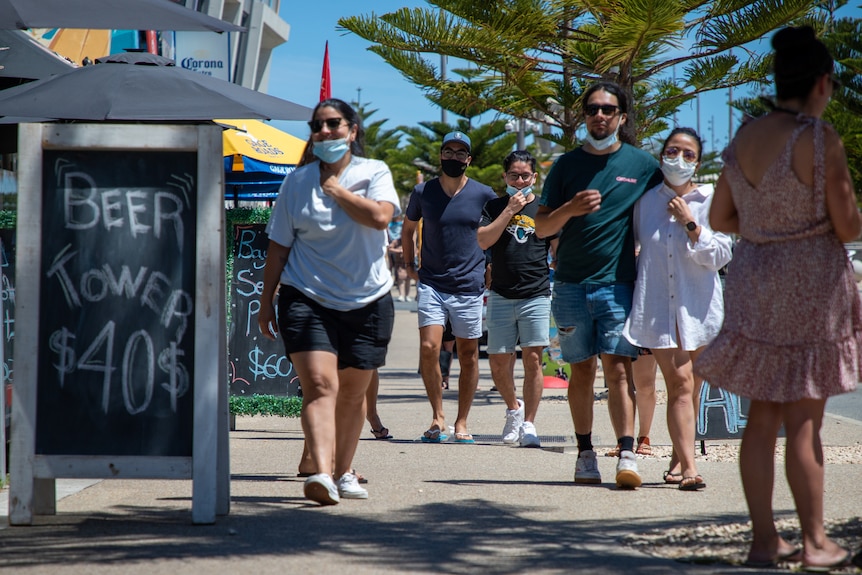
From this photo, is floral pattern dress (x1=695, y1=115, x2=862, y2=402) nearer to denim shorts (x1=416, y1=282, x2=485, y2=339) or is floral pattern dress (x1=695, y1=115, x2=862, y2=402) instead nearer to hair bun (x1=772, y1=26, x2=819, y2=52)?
hair bun (x1=772, y1=26, x2=819, y2=52)

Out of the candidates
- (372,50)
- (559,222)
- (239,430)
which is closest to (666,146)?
(559,222)

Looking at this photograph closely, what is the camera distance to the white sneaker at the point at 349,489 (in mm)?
5723

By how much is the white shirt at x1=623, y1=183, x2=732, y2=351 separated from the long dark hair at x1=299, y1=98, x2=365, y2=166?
1.60 meters

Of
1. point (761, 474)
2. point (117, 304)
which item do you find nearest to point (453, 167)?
point (117, 304)

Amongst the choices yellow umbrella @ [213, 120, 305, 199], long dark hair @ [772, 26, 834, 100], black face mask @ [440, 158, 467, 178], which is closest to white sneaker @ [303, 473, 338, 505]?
long dark hair @ [772, 26, 834, 100]

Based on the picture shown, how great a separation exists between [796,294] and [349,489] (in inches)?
99.9

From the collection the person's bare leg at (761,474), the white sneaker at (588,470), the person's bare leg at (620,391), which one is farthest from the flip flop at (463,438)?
the person's bare leg at (761,474)

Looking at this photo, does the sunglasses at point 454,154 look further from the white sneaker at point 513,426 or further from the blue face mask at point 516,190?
the white sneaker at point 513,426

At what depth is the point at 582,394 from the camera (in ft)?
21.2

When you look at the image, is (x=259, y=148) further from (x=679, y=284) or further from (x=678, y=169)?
(x=679, y=284)

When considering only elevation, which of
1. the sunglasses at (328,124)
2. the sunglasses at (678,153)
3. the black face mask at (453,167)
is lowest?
the sunglasses at (678,153)

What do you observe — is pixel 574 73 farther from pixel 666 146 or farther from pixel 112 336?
pixel 112 336

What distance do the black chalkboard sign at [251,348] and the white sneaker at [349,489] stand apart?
3475 millimetres

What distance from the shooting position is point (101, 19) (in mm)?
6180
